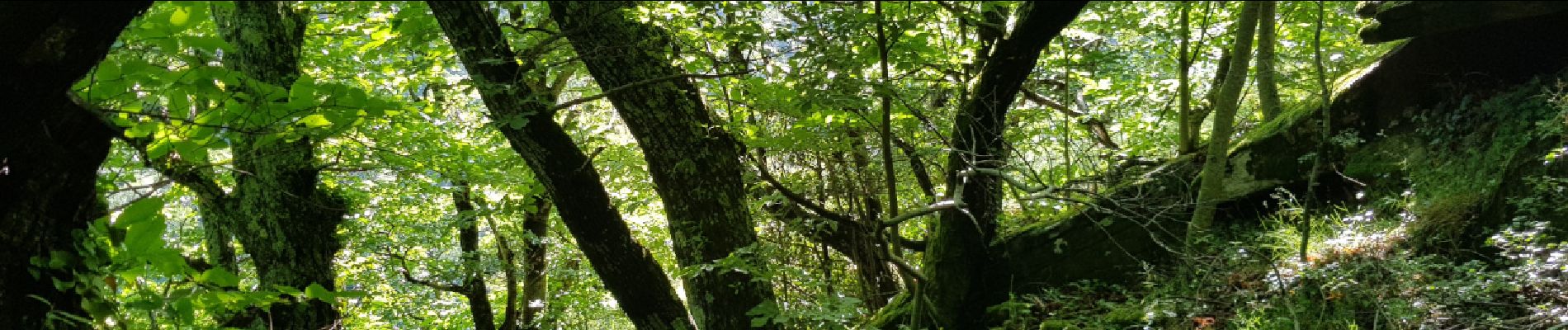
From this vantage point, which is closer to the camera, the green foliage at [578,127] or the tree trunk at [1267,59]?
the green foliage at [578,127]

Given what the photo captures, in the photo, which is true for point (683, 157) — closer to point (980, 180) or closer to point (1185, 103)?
point (980, 180)

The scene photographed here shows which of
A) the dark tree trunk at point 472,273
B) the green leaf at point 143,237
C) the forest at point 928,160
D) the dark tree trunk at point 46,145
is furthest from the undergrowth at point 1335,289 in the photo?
the dark tree trunk at point 472,273

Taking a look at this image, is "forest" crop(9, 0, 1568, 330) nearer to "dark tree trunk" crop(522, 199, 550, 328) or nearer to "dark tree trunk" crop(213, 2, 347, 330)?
"dark tree trunk" crop(213, 2, 347, 330)

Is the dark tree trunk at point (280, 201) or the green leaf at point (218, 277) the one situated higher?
the dark tree trunk at point (280, 201)

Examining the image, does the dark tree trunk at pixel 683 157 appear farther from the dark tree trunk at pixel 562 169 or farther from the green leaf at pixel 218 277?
the green leaf at pixel 218 277

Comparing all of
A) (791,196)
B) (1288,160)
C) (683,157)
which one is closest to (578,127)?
(791,196)

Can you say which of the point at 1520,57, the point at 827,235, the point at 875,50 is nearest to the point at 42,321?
the point at 875,50

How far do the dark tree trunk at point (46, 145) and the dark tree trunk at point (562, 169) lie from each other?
2103mm

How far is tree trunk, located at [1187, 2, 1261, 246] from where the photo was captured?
17.7ft

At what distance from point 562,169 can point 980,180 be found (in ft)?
8.29

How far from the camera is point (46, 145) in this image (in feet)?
6.10

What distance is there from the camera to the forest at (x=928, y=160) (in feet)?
13.3

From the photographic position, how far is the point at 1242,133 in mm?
7203

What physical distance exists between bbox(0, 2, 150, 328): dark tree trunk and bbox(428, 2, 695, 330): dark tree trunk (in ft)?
6.90
